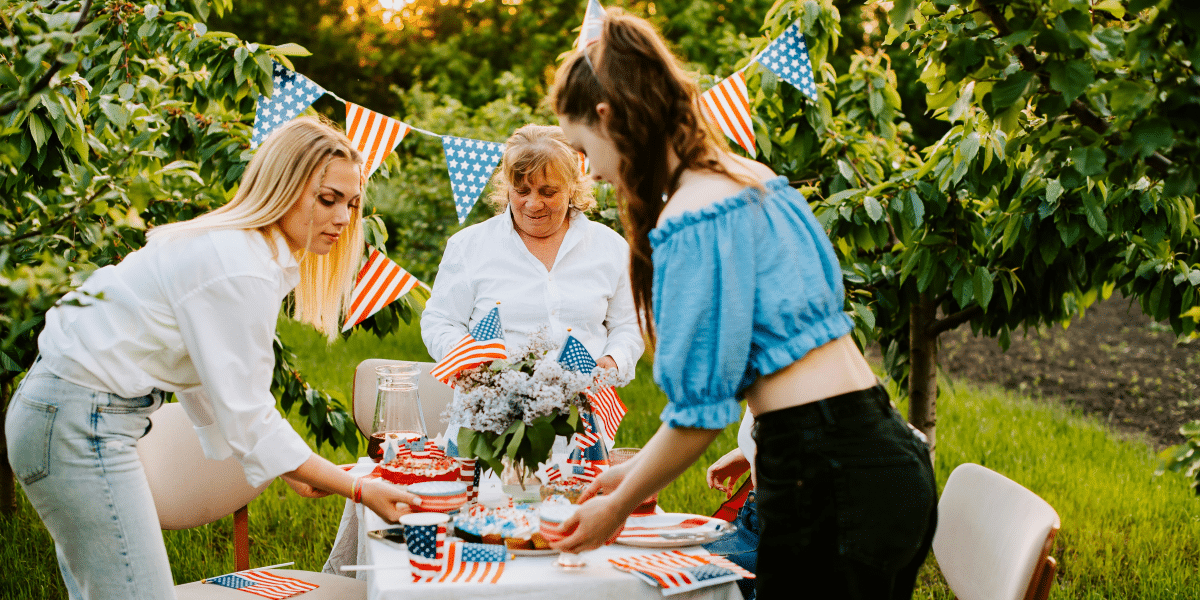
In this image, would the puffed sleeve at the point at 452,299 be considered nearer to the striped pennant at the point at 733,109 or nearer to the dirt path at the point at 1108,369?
the striped pennant at the point at 733,109

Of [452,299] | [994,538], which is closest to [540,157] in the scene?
[452,299]

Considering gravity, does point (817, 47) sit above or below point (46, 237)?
above

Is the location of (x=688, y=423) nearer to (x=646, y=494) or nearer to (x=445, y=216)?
(x=646, y=494)

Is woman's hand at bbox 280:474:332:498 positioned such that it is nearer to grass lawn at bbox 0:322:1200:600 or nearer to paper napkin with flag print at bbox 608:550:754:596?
paper napkin with flag print at bbox 608:550:754:596

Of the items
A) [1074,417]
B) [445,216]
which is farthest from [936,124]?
[445,216]

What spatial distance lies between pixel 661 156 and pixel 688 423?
46 cm

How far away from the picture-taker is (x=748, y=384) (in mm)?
1522

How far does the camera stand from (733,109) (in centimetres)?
354

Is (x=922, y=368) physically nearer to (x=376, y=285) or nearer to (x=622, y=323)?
(x=622, y=323)

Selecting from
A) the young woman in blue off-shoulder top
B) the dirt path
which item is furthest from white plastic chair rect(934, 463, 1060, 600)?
the dirt path

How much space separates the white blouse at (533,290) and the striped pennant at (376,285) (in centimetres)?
31

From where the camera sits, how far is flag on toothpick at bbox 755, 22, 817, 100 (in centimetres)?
339

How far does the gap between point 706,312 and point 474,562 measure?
69cm

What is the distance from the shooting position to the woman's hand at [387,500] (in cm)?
188
